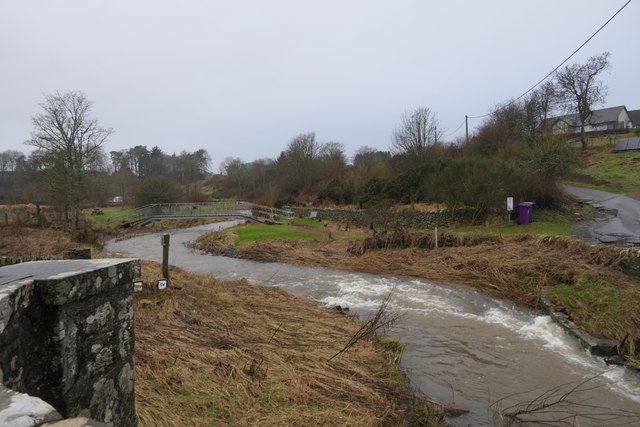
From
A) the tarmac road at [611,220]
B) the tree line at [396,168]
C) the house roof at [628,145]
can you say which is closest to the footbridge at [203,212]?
the tree line at [396,168]

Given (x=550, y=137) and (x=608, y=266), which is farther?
(x=550, y=137)

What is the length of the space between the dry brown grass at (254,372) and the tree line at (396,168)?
1629 centimetres

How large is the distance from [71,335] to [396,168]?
3270cm

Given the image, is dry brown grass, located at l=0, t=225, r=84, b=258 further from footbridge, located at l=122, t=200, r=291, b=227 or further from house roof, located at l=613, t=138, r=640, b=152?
house roof, located at l=613, t=138, r=640, b=152

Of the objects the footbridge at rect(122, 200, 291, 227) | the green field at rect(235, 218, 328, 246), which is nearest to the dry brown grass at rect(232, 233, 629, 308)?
the green field at rect(235, 218, 328, 246)

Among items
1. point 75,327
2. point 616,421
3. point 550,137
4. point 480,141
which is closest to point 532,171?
point 550,137

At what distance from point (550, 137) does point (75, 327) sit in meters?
27.7

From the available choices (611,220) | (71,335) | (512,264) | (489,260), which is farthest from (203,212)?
(71,335)

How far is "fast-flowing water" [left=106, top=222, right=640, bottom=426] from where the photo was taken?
578 centimetres

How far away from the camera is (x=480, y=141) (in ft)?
103

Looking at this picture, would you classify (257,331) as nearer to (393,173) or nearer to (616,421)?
(616,421)

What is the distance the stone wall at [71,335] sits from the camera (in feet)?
6.81

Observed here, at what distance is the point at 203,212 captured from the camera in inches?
1473

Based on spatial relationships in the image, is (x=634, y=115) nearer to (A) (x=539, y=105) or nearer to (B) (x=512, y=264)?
(A) (x=539, y=105)
